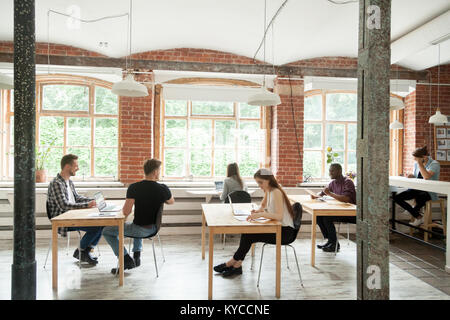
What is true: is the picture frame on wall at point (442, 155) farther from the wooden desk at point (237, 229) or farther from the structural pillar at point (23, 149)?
the structural pillar at point (23, 149)

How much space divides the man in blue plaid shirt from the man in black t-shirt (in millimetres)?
481

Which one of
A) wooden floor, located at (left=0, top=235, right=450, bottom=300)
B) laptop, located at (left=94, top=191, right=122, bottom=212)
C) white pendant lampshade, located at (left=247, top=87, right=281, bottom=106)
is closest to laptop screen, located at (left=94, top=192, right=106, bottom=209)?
laptop, located at (left=94, top=191, right=122, bottom=212)

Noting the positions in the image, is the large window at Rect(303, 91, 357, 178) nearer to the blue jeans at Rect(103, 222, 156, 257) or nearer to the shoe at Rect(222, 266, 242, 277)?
the shoe at Rect(222, 266, 242, 277)

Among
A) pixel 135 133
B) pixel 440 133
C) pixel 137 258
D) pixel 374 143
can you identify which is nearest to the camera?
pixel 374 143

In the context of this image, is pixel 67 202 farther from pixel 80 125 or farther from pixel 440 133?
pixel 440 133

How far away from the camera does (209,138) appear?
6.25 metres

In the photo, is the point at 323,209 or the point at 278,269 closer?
the point at 278,269

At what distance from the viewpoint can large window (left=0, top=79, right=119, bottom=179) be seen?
5.82 m

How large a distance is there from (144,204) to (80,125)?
3.29 meters

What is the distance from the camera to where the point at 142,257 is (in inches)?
165

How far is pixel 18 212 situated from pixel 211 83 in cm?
438

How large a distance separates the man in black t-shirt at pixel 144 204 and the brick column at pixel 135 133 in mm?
2201

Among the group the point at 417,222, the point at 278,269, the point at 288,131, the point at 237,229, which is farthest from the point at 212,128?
the point at 417,222

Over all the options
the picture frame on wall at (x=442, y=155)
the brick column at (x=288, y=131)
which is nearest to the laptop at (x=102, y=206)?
the brick column at (x=288, y=131)
